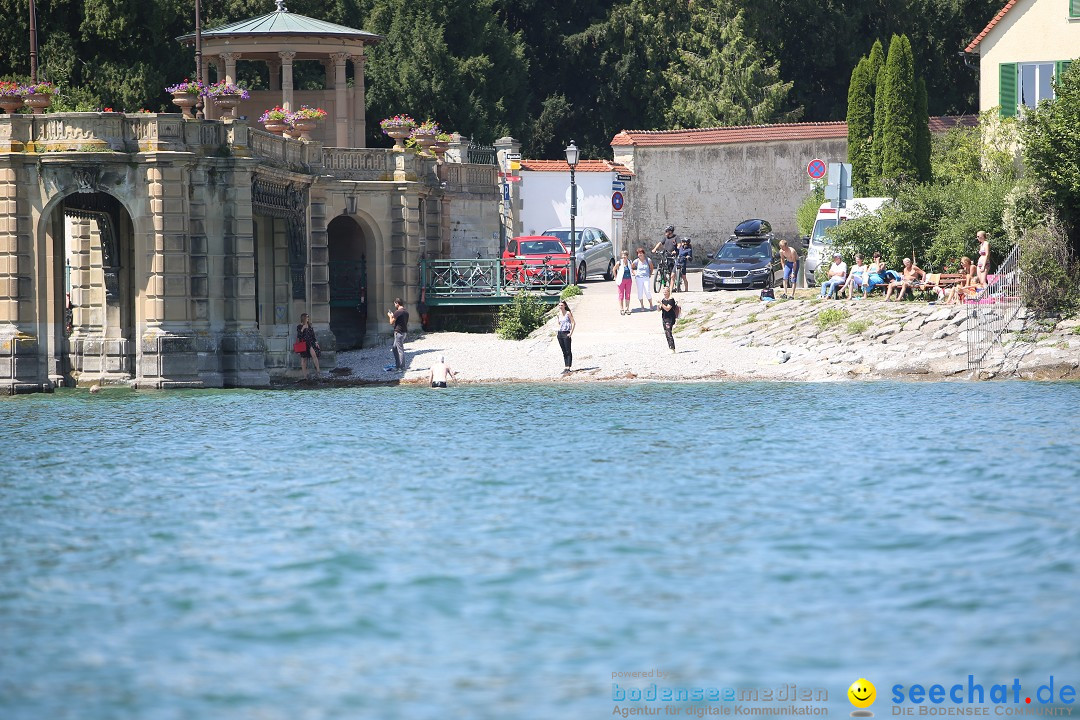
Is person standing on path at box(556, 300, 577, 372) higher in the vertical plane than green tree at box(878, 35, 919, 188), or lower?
lower

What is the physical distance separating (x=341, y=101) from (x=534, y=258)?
25.4ft

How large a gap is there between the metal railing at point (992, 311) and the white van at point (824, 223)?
21.0ft

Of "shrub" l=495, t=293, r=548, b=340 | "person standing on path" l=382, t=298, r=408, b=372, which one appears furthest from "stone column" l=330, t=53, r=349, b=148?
"person standing on path" l=382, t=298, r=408, b=372

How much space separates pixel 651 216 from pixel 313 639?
4133 centimetres

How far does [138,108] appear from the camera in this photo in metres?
51.4

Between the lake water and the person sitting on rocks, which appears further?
the person sitting on rocks

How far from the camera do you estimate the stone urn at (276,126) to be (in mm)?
38406

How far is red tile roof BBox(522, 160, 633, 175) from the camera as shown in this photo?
5212 cm

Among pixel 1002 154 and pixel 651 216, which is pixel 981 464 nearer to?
pixel 1002 154

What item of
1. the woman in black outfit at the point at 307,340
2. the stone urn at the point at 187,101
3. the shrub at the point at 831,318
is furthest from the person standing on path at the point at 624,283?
the stone urn at the point at 187,101

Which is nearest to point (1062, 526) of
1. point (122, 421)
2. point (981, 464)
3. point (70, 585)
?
point (981, 464)

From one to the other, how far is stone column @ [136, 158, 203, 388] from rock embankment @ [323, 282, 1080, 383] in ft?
16.7

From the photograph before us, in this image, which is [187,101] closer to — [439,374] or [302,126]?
[302,126]

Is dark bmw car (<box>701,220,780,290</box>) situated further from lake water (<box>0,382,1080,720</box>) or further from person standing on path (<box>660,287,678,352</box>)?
lake water (<box>0,382,1080,720</box>)
